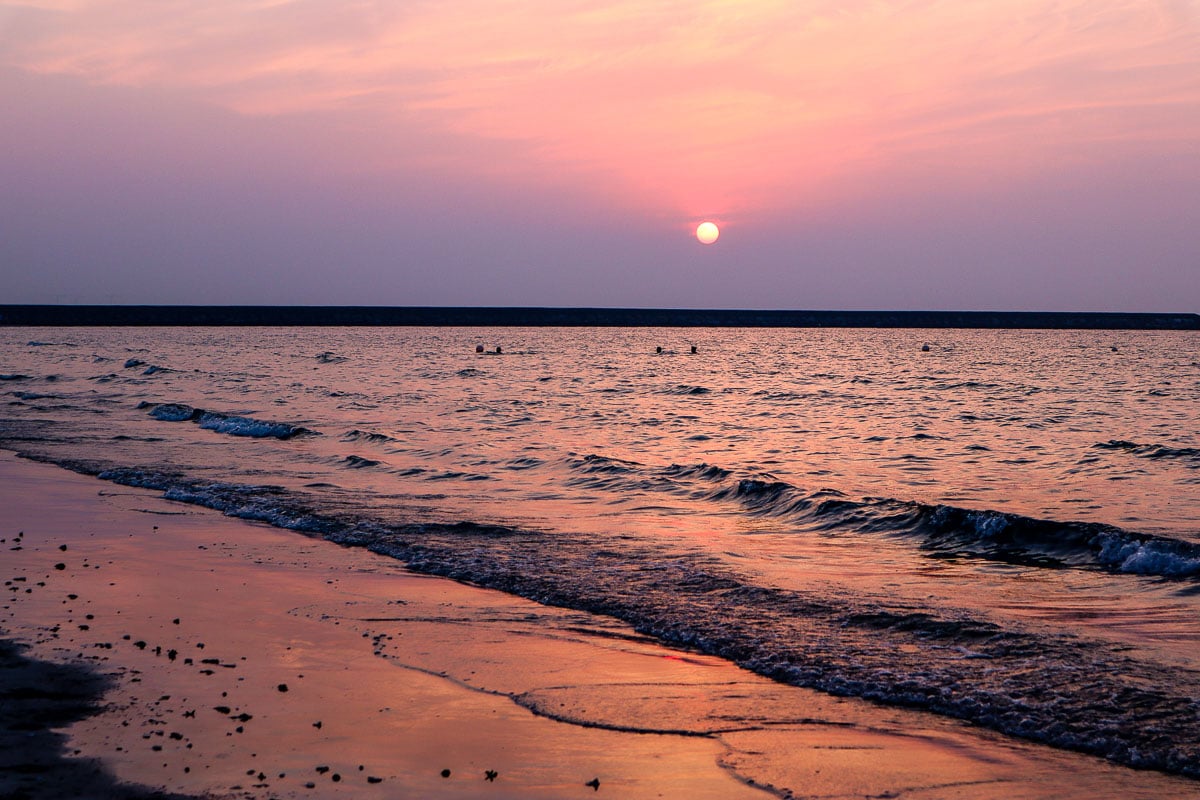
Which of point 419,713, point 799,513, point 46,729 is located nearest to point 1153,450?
point 799,513

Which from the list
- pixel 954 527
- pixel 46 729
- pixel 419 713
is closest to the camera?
pixel 46 729

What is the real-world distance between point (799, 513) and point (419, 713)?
35.6 ft

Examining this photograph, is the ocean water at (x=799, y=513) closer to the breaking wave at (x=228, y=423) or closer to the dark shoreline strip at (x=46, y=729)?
the breaking wave at (x=228, y=423)

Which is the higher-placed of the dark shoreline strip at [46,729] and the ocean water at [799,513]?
the dark shoreline strip at [46,729]

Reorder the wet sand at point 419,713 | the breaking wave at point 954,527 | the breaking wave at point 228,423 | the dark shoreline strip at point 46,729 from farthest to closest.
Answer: the breaking wave at point 228,423
the breaking wave at point 954,527
the wet sand at point 419,713
the dark shoreline strip at point 46,729

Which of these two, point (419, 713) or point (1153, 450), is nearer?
point (419, 713)

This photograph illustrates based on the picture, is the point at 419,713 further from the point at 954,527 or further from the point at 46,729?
the point at 954,527

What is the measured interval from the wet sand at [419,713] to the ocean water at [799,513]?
0.68 m

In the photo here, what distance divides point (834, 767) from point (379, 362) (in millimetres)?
73225

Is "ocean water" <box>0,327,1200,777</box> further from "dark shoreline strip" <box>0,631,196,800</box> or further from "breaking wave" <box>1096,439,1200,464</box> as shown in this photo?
"dark shoreline strip" <box>0,631,196,800</box>

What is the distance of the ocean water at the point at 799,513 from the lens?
28.2 ft

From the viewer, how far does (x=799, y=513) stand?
56.1 feet

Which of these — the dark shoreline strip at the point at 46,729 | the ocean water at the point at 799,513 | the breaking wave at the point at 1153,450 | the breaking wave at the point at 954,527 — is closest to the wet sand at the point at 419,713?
the dark shoreline strip at the point at 46,729

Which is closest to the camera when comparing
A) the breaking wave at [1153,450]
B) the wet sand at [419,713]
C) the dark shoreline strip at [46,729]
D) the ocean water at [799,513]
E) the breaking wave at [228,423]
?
the dark shoreline strip at [46,729]
